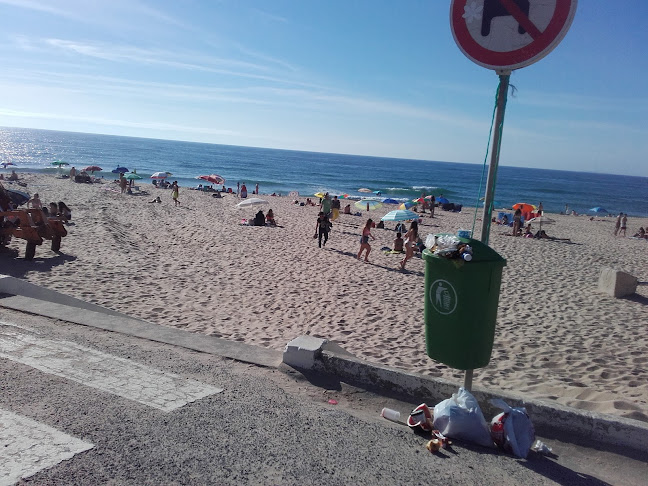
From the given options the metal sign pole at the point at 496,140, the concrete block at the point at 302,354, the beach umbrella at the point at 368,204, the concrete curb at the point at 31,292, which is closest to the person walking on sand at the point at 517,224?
the beach umbrella at the point at 368,204

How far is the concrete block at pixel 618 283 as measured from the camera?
32.3ft

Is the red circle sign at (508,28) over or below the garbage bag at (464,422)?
over

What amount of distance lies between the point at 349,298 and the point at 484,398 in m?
5.64

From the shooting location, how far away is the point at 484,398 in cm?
350

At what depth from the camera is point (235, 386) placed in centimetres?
356

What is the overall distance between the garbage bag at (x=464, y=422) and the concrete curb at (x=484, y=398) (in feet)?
1.30

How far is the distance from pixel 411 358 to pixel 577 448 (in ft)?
9.38

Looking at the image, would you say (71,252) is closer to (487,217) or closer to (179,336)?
(179,336)

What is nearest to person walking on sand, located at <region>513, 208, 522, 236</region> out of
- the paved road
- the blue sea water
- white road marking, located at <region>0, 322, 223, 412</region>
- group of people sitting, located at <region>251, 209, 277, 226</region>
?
the blue sea water

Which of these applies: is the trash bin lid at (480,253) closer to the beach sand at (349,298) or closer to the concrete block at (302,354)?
the concrete block at (302,354)

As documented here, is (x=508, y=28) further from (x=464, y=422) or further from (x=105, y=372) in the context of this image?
(x=105, y=372)

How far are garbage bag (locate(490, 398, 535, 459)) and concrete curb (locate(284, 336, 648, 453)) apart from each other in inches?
13.9

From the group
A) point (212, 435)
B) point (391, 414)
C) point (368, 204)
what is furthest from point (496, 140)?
point (368, 204)

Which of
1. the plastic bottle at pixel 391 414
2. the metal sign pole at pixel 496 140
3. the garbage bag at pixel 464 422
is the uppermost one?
the metal sign pole at pixel 496 140
